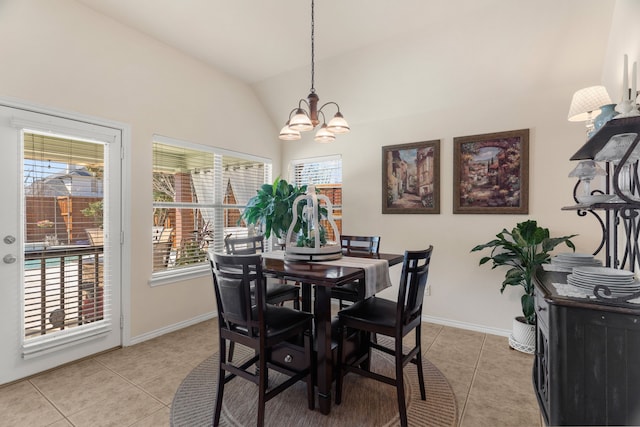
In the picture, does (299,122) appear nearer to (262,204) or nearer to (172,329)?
(262,204)

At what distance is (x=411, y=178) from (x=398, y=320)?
236 cm

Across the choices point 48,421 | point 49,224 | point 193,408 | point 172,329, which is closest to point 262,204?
point 172,329

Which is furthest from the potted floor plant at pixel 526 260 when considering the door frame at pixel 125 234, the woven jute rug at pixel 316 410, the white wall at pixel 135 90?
the door frame at pixel 125 234

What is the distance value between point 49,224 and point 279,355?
2248mm

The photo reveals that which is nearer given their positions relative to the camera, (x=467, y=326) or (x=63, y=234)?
(x=63, y=234)

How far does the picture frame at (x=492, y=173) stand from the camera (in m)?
3.33

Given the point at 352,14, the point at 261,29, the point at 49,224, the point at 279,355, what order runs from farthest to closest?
the point at 261,29 → the point at 352,14 → the point at 49,224 → the point at 279,355

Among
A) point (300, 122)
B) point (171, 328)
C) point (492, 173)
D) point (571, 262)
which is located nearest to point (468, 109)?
point (492, 173)

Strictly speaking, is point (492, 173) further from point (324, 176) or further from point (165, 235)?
point (165, 235)

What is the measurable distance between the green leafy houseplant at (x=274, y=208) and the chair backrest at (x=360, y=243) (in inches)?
36.4

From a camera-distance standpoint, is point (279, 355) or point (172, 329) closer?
point (279, 355)

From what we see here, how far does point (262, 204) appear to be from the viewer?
4.05m

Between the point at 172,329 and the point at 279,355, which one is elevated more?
the point at 279,355

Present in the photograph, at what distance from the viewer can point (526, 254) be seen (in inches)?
121
